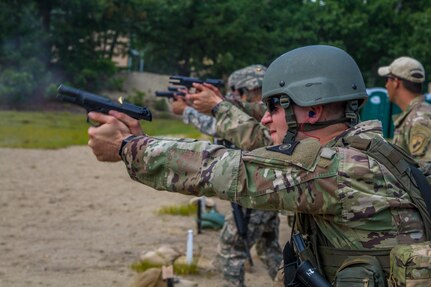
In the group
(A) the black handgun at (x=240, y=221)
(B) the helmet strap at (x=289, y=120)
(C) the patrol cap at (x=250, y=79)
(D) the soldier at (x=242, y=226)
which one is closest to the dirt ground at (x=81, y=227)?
(D) the soldier at (x=242, y=226)

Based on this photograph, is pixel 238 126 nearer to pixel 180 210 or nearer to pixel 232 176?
pixel 232 176

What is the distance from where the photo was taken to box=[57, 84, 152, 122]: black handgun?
321 centimetres

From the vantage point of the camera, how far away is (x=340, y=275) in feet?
9.93

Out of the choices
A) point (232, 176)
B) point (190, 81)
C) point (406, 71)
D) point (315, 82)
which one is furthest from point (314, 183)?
point (406, 71)

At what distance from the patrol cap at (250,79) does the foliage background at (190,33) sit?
24875mm

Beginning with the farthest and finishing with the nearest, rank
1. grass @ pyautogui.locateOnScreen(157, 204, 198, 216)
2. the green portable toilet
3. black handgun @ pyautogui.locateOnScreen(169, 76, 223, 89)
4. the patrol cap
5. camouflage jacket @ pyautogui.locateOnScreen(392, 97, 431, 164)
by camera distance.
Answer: the green portable toilet
grass @ pyautogui.locateOnScreen(157, 204, 198, 216)
the patrol cap
camouflage jacket @ pyautogui.locateOnScreen(392, 97, 431, 164)
black handgun @ pyautogui.locateOnScreen(169, 76, 223, 89)

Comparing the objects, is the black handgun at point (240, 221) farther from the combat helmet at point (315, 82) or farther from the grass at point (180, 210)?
the grass at point (180, 210)

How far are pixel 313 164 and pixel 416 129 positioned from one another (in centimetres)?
366

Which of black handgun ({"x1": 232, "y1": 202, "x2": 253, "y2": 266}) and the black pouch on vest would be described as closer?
the black pouch on vest

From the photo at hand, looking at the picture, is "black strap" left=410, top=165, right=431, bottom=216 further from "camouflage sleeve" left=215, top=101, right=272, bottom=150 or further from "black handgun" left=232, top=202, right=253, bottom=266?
"black handgun" left=232, top=202, right=253, bottom=266

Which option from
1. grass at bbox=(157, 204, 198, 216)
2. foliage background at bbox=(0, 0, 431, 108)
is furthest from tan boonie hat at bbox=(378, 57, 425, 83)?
foliage background at bbox=(0, 0, 431, 108)

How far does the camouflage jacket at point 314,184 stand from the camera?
2.92 metres

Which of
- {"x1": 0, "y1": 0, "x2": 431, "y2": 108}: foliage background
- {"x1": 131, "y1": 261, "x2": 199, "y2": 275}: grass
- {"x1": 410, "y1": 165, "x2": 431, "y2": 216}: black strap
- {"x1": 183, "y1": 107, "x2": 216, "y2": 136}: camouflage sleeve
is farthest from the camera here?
{"x1": 0, "y1": 0, "x2": 431, "y2": 108}: foliage background

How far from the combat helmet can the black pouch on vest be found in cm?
54
